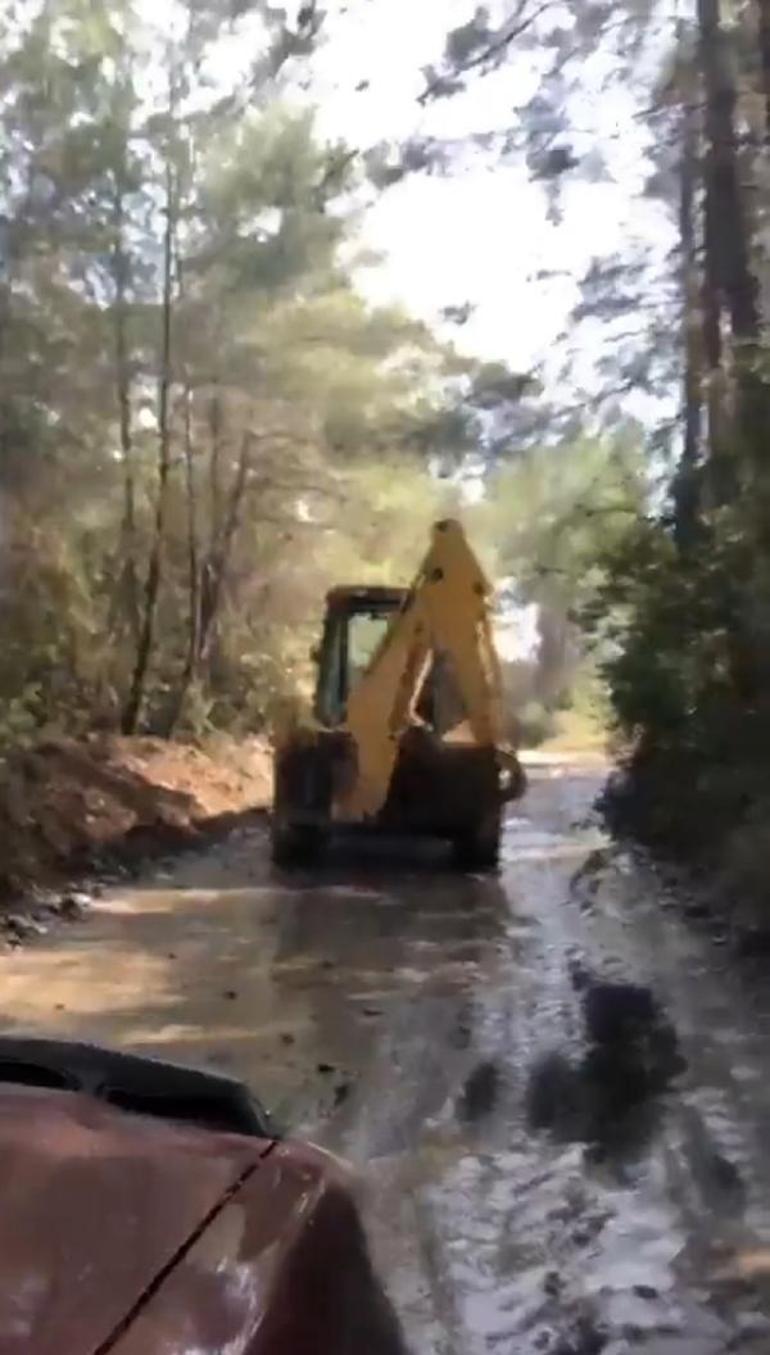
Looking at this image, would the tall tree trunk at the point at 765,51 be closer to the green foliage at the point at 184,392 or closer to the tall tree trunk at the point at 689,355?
the tall tree trunk at the point at 689,355

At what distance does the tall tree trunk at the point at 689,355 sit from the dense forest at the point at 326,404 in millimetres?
32

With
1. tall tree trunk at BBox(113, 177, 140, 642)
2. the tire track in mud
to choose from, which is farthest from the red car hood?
tall tree trunk at BBox(113, 177, 140, 642)

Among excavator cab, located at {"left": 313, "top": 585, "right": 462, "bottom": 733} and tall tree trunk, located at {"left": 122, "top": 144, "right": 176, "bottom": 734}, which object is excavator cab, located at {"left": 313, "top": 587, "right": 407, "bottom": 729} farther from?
tall tree trunk, located at {"left": 122, "top": 144, "right": 176, "bottom": 734}

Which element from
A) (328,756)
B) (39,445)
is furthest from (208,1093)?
(39,445)

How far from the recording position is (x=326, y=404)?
77.6ft

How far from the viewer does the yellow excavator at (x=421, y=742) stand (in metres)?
15.0

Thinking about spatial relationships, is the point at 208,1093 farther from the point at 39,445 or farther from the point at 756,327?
the point at 39,445

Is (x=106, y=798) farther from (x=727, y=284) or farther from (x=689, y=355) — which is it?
(x=727, y=284)

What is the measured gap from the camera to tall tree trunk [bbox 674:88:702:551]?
1373 cm

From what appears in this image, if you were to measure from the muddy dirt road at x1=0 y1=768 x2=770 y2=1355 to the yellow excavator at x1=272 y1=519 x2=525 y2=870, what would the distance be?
61 cm

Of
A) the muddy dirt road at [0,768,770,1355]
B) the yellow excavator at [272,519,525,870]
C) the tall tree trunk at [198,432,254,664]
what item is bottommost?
the muddy dirt road at [0,768,770,1355]

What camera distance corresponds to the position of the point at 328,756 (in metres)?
15.7

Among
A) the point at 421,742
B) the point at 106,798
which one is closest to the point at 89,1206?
the point at 421,742

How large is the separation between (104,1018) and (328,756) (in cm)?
661
